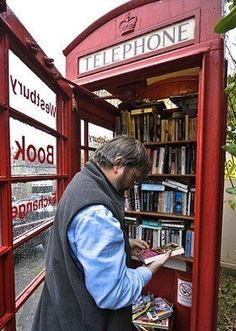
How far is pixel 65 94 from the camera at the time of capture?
5.55 ft

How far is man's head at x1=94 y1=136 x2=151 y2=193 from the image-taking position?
1.08 metres

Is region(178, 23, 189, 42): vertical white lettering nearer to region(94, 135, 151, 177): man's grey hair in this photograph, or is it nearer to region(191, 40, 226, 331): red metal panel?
region(191, 40, 226, 331): red metal panel

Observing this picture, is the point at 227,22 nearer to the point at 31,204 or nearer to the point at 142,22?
the point at 142,22

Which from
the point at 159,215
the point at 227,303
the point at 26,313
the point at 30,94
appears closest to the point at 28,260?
the point at 26,313

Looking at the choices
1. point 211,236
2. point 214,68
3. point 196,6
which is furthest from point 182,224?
point 196,6

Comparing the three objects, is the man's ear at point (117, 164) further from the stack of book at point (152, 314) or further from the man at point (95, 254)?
the stack of book at point (152, 314)

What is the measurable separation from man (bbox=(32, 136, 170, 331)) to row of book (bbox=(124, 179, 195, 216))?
127 cm

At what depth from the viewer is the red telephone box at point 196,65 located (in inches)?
55.1

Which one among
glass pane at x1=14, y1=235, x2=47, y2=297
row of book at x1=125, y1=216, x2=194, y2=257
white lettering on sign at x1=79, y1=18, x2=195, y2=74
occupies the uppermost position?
white lettering on sign at x1=79, y1=18, x2=195, y2=74

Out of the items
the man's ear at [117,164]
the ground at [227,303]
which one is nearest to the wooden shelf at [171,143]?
the man's ear at [117,164]

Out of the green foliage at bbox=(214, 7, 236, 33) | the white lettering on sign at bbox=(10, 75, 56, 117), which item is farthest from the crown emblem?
the green foliage at bbox=(214, 7, 236, 33)

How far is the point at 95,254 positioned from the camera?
0.86 metres

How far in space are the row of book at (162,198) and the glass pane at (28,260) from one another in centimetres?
111

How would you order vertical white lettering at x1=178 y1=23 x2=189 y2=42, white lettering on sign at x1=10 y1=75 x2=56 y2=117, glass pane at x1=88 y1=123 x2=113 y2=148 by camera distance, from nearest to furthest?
white lettering on sign at x1=10 y1=75 x2=56 y2=117
vertical white lettering at x1=178 y1=23 x2=189 y2=42
glass pane at x1=88 y1=123 x2=113 y2=148
